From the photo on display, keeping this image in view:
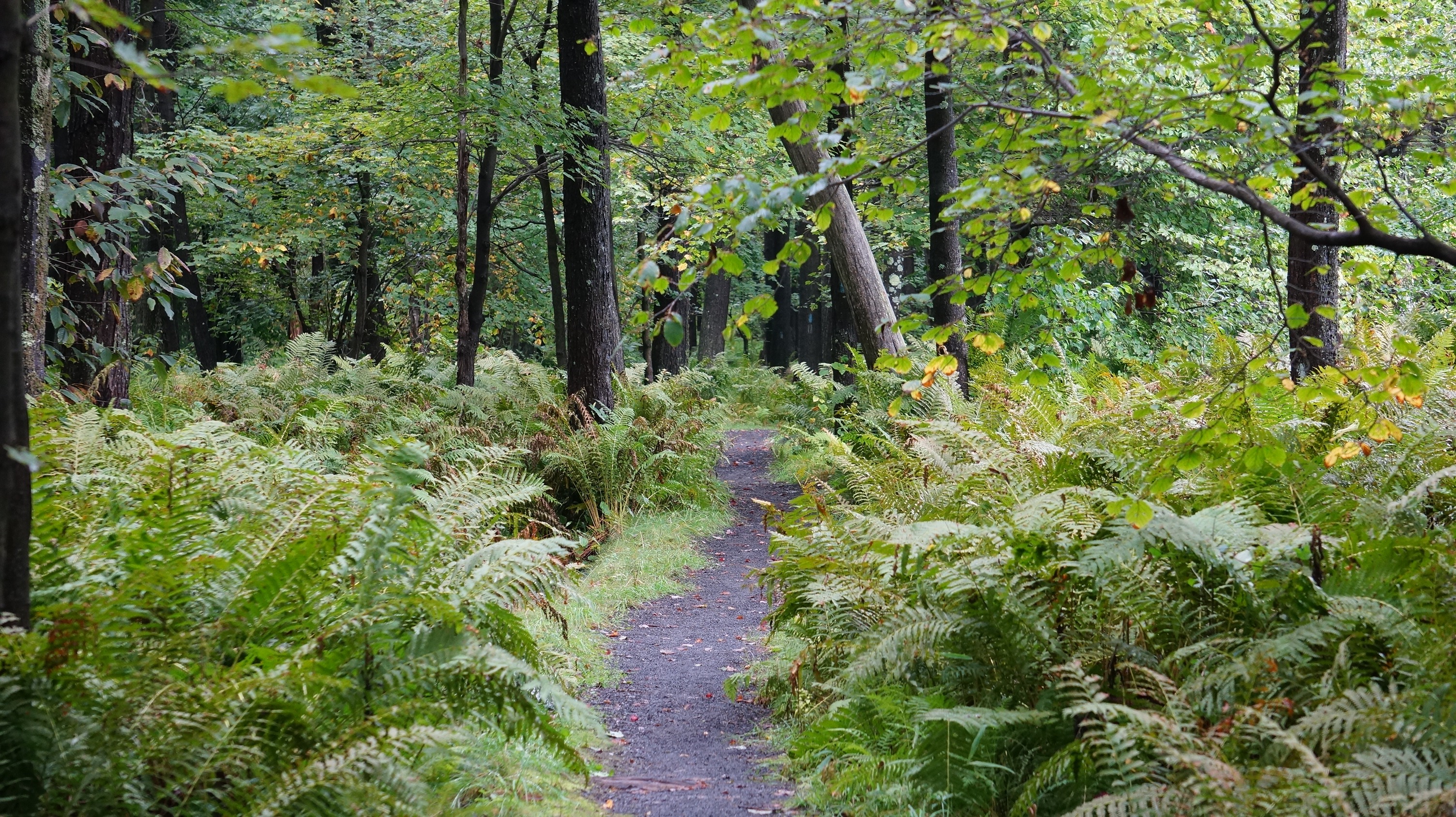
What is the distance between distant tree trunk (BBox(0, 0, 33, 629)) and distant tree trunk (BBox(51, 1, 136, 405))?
4770mm

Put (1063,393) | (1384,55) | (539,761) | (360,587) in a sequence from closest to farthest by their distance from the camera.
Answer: (360,587) < (539,761) < (1063,393) < (1384,55)

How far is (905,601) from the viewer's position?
3.73m

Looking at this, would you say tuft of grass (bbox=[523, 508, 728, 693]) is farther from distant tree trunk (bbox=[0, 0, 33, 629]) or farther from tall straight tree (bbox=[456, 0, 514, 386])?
tall straight tree (bbox=[456, 0, 514, 386])

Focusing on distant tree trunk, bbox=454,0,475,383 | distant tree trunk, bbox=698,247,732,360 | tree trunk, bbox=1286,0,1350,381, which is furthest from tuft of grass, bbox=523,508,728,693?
distant tree trunk, bbox=698,247,732,360

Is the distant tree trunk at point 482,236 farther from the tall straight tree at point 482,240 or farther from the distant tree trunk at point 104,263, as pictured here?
the distant tree trunk at point 104,263

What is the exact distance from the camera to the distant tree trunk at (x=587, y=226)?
9.65 metres

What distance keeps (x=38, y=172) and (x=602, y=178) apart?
19.2ft

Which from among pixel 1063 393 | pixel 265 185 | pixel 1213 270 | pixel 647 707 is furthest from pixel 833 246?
pixel 265 185

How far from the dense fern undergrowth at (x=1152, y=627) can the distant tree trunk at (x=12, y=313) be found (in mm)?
2485

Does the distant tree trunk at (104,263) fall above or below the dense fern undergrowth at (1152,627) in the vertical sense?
above

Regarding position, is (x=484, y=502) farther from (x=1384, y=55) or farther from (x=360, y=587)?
(x=1384, y=55)

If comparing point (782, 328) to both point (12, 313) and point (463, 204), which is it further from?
point (12, 313)

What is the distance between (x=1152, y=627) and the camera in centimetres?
328

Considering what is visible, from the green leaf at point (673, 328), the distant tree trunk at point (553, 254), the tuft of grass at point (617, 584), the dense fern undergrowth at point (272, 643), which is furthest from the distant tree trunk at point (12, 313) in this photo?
the distant tree trunk at point (553, 254)
